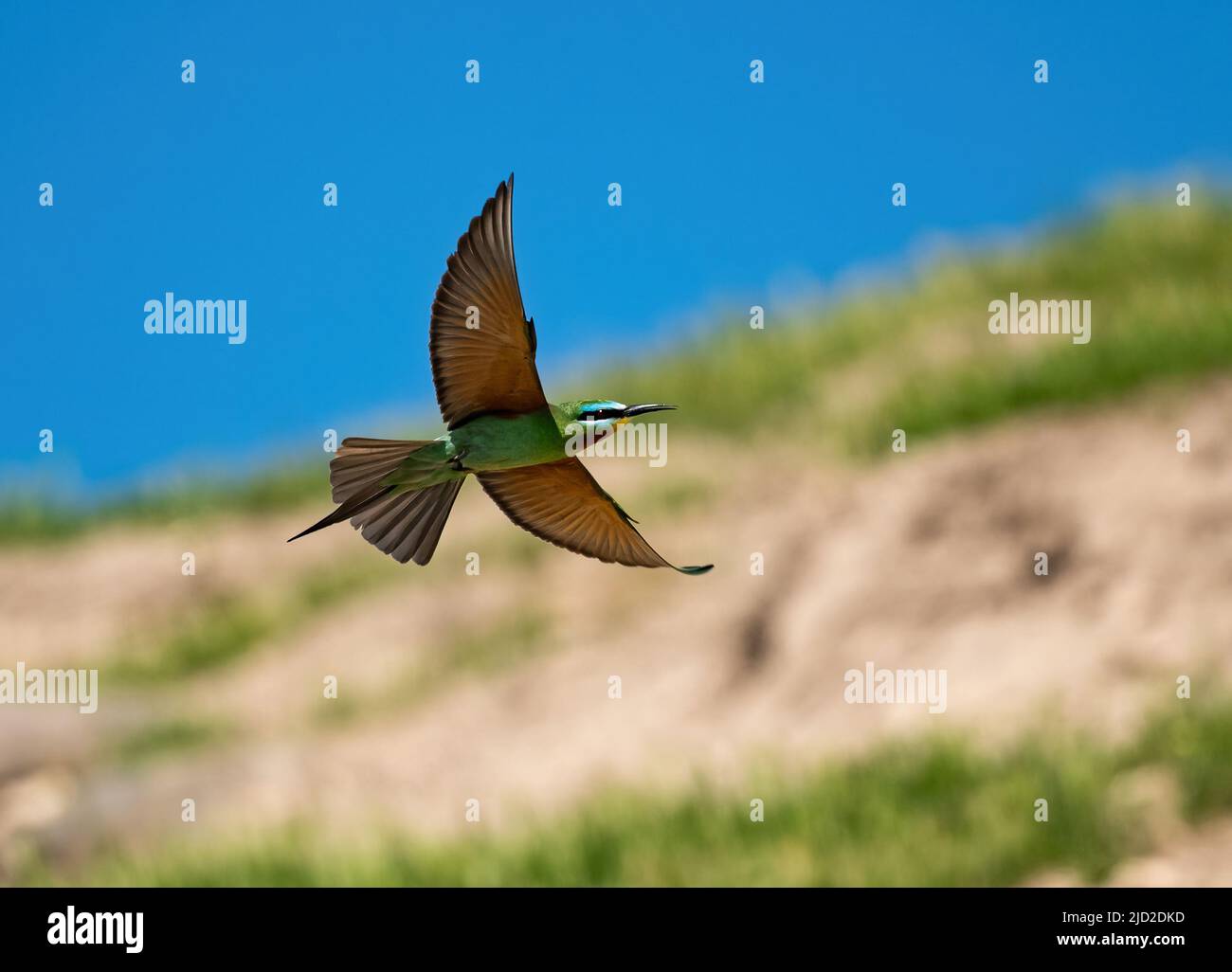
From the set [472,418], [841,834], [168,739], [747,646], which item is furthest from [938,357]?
[472,418]

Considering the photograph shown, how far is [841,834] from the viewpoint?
9133mm

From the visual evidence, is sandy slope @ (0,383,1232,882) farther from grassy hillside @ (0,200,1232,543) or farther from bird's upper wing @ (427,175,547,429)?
bird's upper wing @ (427,175,547,429)

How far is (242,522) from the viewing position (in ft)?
59.6

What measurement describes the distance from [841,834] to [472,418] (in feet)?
22.4

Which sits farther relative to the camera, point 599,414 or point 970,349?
point 970,349

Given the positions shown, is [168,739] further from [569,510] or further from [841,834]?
[569,510]

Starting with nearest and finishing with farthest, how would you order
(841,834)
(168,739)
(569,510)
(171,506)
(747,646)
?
(569,510) → (841,834) → (747,646) → (168,739) → (171,506)

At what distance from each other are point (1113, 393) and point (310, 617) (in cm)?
793

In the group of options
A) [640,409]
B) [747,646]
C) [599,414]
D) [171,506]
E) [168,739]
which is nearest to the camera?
[640,409]

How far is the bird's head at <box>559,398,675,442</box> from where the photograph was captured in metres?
2.59

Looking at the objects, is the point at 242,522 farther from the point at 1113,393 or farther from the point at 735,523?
the point at 1113,393

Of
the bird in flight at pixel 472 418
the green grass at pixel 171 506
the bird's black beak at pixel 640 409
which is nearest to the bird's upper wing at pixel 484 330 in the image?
the bird in flight at pixel 472 418

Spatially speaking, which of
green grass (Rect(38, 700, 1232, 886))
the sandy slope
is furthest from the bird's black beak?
the sandy slope
